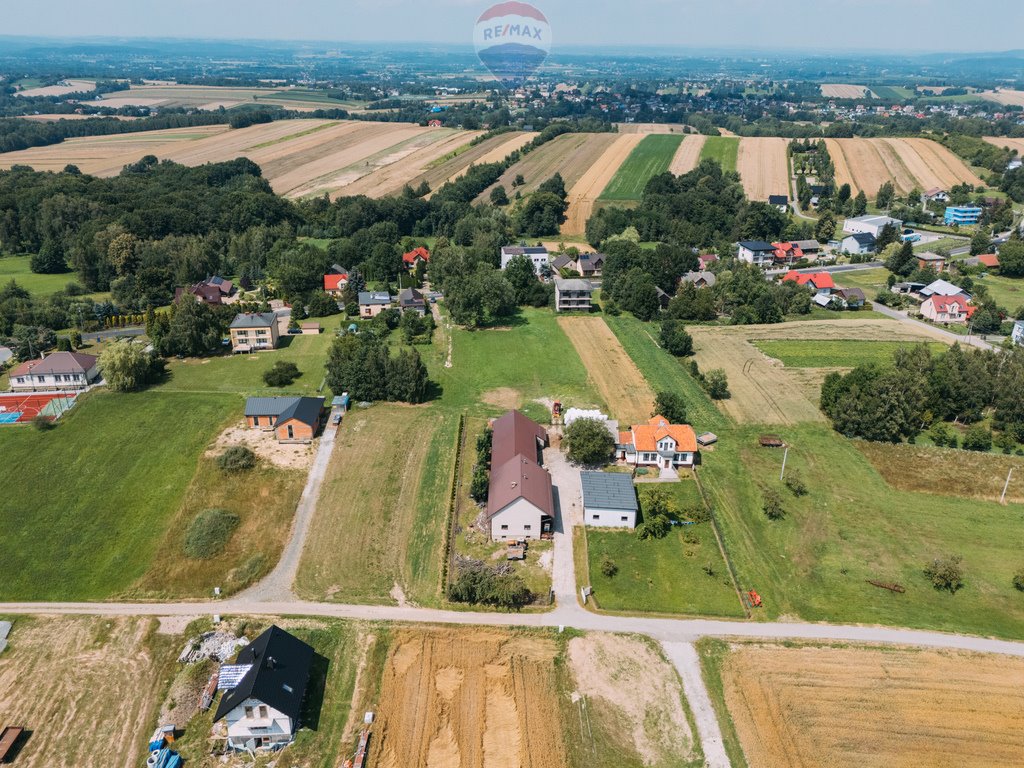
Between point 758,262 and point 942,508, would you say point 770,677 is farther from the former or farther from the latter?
point 758,262

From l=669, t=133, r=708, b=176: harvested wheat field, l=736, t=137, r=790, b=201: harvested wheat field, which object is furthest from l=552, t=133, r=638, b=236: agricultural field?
l=736, t=137, r=790, b=201: harvested wheat field

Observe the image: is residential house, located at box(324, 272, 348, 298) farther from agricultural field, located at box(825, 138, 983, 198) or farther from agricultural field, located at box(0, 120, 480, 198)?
agricultural field, located at box(825, 138, 983, 198)

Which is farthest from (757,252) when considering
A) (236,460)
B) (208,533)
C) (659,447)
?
(208,533)

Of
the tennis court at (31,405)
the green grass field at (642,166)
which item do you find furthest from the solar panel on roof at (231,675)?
the green grass field at (642,166)

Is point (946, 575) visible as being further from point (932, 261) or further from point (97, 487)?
point (932, 261)

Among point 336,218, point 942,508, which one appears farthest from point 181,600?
point 336,218
